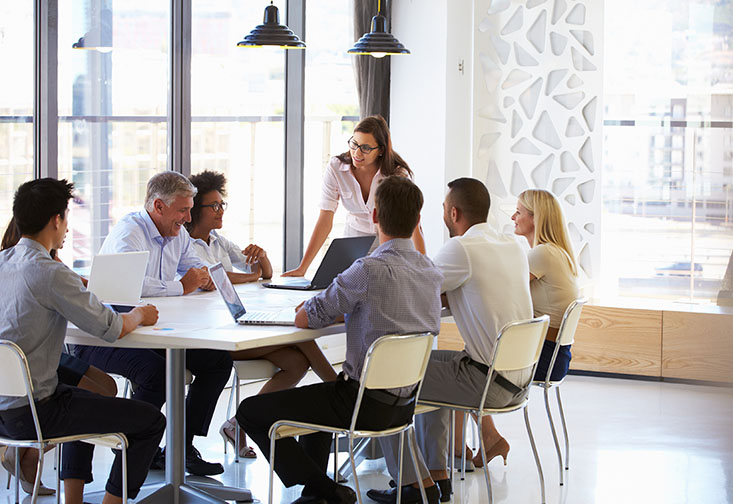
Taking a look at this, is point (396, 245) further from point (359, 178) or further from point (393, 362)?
point (359, 178)

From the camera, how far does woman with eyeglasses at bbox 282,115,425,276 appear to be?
449 centimetres

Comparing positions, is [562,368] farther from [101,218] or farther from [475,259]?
[101,218]

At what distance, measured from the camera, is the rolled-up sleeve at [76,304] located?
2.87 metres

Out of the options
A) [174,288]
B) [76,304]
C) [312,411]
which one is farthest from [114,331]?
[174,288]

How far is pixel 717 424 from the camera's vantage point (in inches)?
201

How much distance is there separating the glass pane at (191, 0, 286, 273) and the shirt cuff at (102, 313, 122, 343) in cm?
264

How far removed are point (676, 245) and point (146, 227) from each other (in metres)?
3.89

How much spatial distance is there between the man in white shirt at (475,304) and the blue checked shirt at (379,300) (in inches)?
14.4

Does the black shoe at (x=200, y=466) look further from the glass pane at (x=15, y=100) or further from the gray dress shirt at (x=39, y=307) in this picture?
the glass pane at (x=15, y=100)

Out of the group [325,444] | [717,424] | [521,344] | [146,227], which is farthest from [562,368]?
[146,227]

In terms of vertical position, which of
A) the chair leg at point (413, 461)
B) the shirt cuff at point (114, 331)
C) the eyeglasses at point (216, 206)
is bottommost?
the chair leg at point (413, 461)

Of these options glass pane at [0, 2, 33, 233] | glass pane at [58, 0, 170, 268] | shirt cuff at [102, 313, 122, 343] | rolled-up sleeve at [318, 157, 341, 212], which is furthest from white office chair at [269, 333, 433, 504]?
glass pane at [58, 0, 170, 268]

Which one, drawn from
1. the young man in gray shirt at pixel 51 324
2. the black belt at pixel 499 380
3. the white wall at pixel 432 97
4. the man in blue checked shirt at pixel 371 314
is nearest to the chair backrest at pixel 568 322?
the black belt at pixel 499 380

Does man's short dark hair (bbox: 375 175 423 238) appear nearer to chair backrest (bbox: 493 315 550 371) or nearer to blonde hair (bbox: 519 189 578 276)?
chair backrest (bbox: 493 315 550 371)
